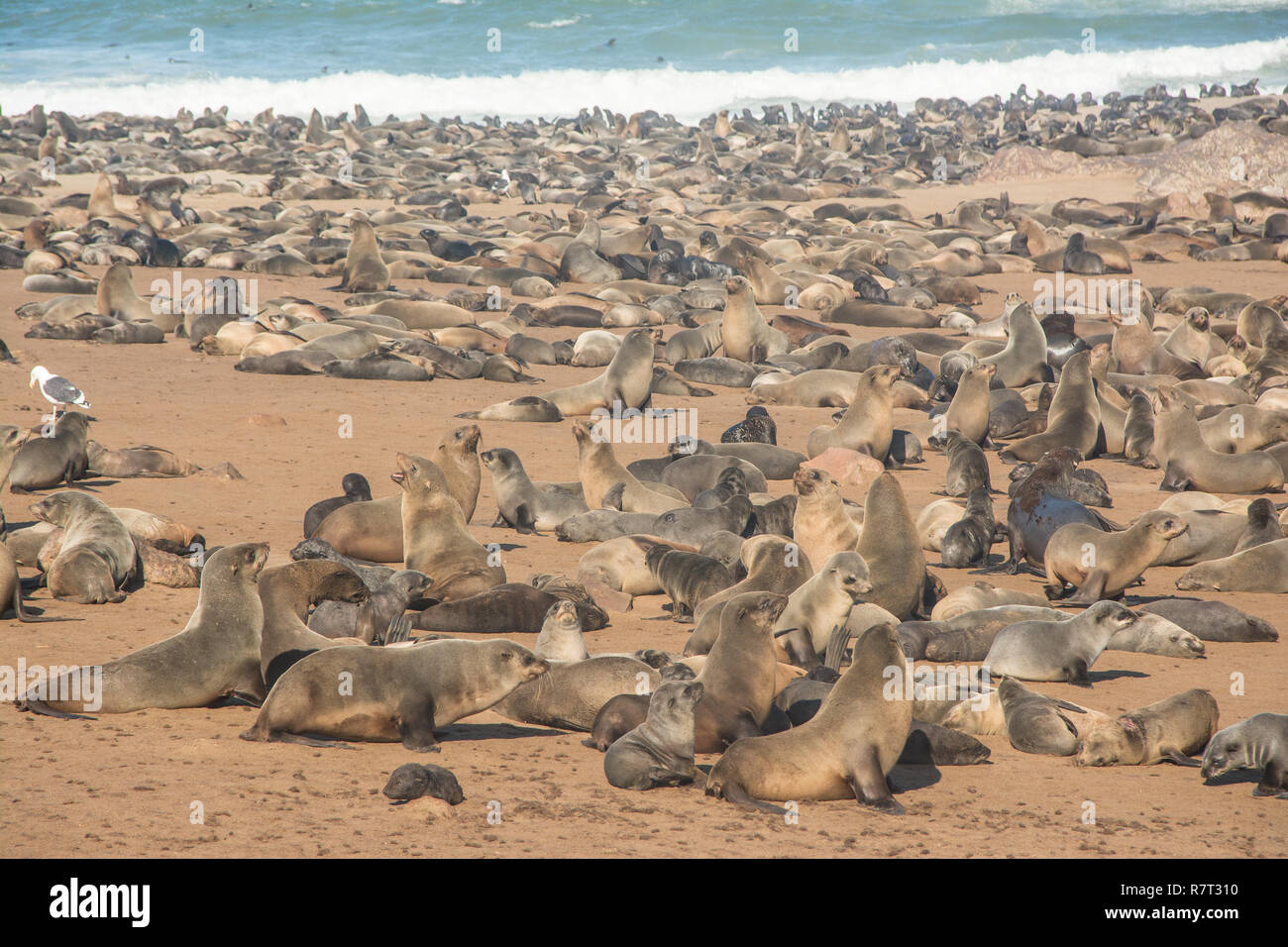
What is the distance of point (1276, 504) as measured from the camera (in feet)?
27.4

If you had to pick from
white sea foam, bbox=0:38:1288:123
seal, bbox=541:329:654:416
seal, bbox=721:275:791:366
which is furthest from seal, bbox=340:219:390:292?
white sea foam, bbox=0:38:1288:123

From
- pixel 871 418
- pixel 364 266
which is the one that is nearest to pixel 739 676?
pixel 871 418

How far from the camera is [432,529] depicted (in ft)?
22.3

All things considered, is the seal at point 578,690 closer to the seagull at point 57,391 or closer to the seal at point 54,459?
the seal at point 54,459

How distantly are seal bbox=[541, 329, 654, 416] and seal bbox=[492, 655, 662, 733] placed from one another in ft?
18.8

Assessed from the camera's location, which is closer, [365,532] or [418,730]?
[418,730]

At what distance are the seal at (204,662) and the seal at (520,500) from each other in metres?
2.96

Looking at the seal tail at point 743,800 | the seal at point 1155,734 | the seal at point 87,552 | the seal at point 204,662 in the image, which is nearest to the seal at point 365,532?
the seal at point 87,552

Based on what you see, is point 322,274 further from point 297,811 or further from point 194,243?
point 297,811

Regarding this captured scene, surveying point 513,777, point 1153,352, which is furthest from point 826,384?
point 513,777

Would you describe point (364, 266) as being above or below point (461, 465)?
above

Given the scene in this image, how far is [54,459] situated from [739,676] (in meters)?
5.01

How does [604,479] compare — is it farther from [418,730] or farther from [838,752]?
[838,752]

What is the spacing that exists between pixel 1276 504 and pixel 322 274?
11.6 m
